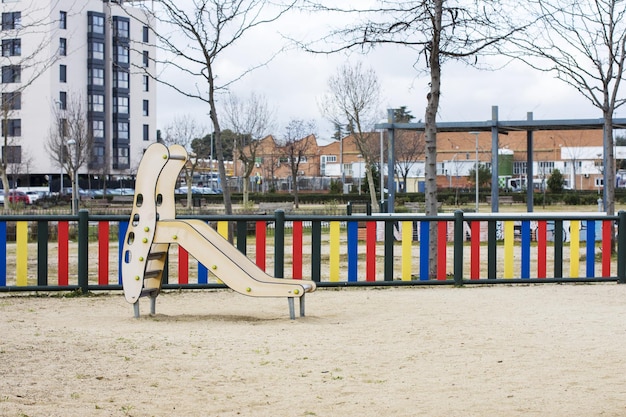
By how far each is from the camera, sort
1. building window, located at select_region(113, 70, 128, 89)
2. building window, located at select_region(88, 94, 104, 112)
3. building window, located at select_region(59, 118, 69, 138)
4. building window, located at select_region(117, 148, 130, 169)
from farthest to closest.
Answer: building window, located at select_region(117, 148, 130, 169), building window, located at select_region(113, 70, 128, 89), building window, located at select_region(88, 94, 104, 112), building window, located at select_region(59, 118, 69, 138)

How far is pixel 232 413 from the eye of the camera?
607cm

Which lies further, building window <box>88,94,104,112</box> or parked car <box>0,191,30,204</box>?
building window <box>88,94,104,112</box>

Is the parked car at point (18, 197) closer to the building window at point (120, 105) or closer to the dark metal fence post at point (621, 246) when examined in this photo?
the building window at point (120, 105)

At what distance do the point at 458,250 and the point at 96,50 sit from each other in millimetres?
66840

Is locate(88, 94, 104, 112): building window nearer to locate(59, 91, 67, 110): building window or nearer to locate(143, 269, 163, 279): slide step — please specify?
locate(59, 91, 67, 110): building window

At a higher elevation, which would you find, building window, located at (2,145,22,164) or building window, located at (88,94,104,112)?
building window, located at (88,94,104,112)

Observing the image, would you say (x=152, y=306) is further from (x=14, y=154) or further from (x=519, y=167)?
(x=519, y=167)

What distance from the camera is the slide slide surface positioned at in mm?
10148

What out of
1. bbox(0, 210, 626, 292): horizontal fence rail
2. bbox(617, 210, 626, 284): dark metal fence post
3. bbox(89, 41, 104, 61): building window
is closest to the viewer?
bbox(0, 210, 626, 292): horizontal fence rail

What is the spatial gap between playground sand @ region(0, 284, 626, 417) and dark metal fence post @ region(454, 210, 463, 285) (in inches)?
72.2

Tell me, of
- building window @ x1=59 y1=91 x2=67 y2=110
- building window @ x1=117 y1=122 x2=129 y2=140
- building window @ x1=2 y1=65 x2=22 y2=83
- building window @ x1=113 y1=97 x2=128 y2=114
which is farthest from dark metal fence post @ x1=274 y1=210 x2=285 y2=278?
building window @ x1=117 y1=122 x2=129 y2=140

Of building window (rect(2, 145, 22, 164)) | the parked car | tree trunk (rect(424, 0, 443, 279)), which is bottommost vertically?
the parked car

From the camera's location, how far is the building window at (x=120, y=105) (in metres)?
79.2

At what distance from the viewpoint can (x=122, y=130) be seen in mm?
80062
